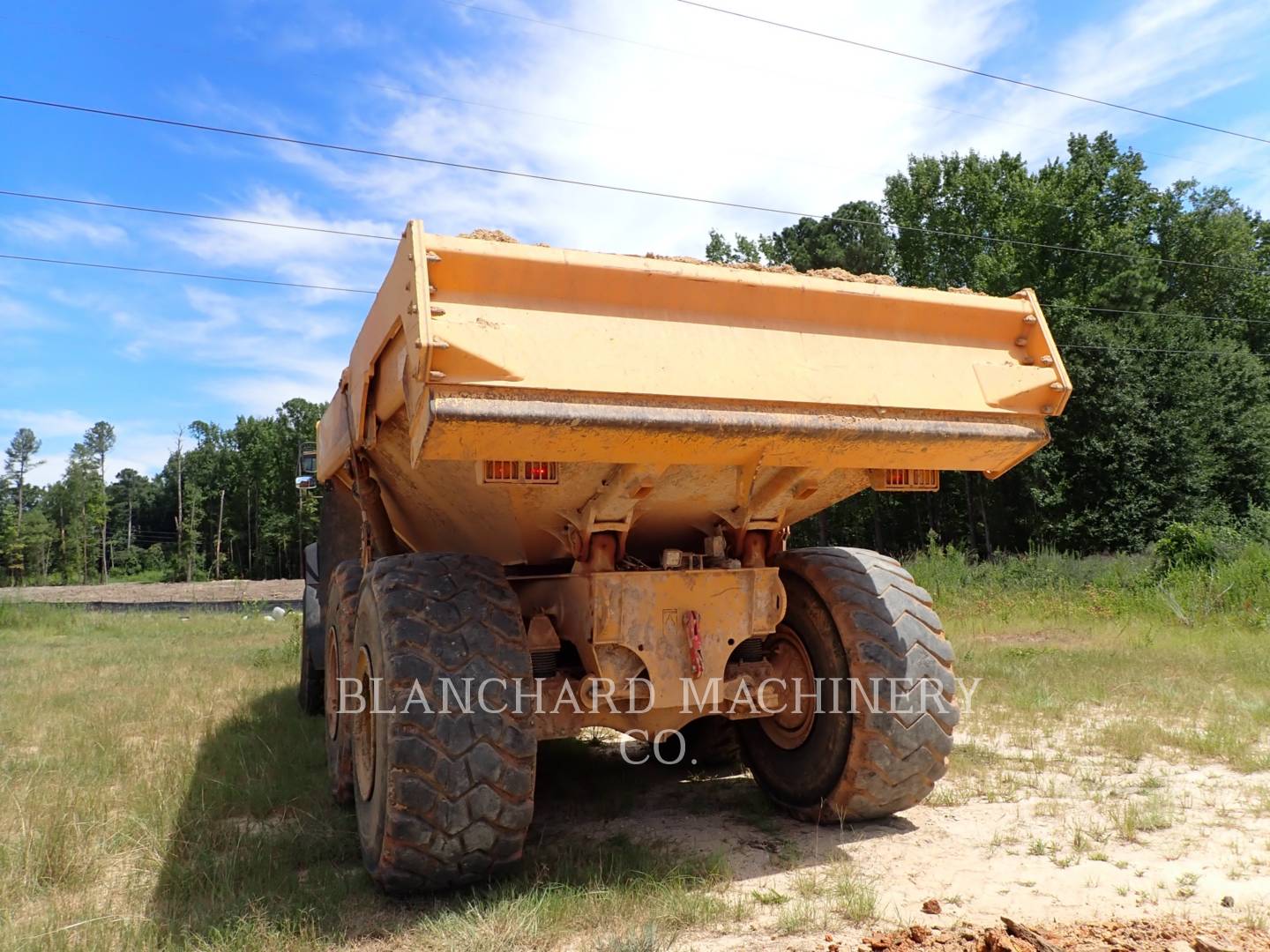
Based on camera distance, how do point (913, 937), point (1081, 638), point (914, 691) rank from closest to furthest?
point (913, 937)
point (914, 691)
point (1081, 638)

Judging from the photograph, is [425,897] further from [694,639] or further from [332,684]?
[332,684]

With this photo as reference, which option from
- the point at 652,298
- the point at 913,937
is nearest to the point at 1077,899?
the point at 913,937

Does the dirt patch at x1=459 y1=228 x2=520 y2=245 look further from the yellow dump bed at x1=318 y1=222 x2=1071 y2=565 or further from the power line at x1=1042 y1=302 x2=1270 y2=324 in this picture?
the power line at x1=1042 y1=302 x2=1270 y2=324

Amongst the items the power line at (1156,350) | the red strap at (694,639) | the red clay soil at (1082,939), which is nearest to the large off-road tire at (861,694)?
the red strap at (694,639)

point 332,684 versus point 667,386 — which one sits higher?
point 667,386

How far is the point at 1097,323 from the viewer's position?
31000 millimetres

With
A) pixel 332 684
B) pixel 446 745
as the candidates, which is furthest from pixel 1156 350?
pixel 446 745

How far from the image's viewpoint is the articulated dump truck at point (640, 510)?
3.24 metres

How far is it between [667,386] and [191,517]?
250 ft

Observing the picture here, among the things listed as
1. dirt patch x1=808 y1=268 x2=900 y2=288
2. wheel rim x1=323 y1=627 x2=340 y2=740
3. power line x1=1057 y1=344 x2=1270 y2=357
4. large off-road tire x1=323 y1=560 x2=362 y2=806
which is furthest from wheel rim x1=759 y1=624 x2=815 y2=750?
power line x1=1057 y1=344 x2=1270 y2=357

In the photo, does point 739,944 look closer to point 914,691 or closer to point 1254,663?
point 914,691

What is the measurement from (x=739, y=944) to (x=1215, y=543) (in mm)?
16023

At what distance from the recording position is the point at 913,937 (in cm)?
307

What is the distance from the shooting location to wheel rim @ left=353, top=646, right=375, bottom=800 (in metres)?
3.97
